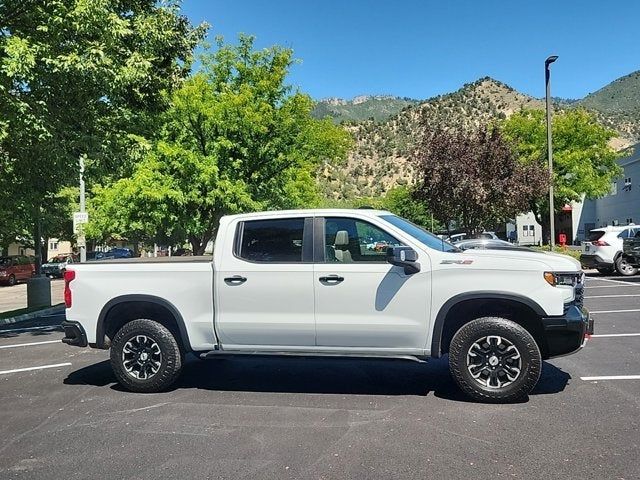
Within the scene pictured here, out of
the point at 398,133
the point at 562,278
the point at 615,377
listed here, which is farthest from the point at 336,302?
the point at 398,133

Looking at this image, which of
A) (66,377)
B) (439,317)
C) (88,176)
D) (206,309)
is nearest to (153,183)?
(88,176)

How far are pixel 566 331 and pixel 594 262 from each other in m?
15.7

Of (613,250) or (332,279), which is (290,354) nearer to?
(332,279)

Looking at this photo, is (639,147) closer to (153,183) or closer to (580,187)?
(580,187)

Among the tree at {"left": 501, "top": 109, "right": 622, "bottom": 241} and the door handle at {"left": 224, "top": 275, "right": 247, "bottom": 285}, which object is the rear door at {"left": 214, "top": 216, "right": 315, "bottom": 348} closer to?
the door handle at {"left": 224, "top": 275, "right": 247, "bottom": 285}

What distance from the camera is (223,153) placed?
19703 millimetres

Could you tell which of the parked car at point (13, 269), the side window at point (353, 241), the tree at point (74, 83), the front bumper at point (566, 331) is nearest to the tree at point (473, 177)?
the tree at point (74, 83)

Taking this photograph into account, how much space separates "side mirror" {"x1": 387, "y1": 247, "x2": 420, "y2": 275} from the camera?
5535 mm

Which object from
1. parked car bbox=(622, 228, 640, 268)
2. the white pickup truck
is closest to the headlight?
the white pickup truck

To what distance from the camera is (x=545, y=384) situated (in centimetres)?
624

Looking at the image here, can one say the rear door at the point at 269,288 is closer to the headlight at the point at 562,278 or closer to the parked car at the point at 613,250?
the headlight at the point at 562,278

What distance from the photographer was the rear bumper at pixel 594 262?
19.3m

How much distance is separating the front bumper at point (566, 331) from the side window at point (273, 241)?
8.38 feet

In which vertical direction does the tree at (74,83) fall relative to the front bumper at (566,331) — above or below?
above
